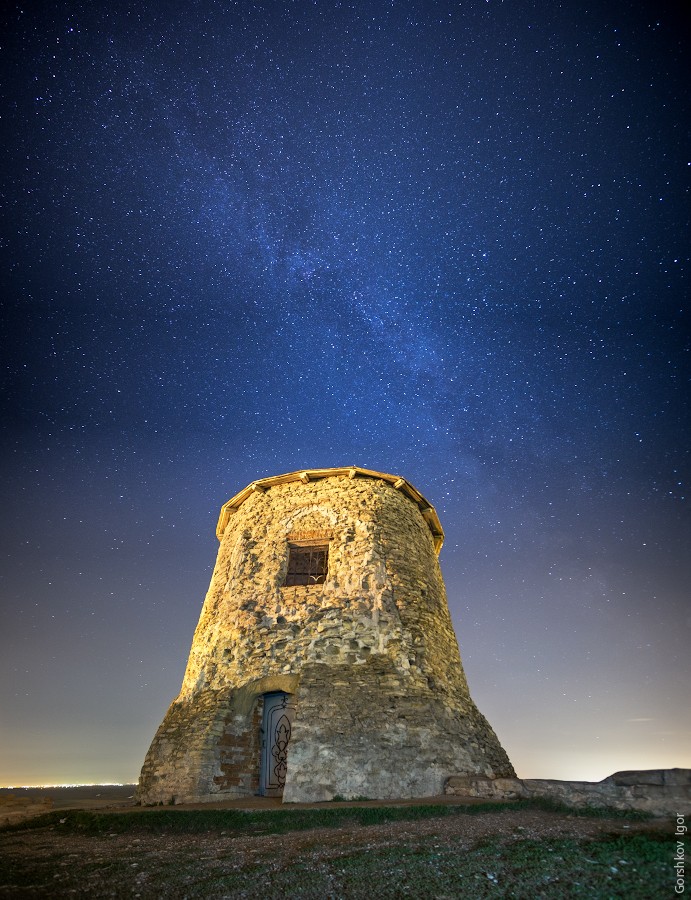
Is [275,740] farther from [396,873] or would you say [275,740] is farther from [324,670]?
[396,873]

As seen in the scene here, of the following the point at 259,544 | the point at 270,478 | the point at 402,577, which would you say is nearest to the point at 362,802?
the point at 402,577

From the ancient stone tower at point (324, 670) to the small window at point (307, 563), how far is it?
0.03 m

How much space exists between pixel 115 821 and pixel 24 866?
11.9 feet

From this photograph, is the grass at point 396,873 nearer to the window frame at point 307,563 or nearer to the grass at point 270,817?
the grass at point 270,817

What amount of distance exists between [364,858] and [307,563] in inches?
317

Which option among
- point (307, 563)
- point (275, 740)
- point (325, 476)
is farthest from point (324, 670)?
point (325, 476)

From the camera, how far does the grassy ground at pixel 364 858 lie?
362 cm

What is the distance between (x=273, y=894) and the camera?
366cm

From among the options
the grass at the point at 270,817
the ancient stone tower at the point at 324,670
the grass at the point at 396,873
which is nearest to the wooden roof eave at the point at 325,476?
the ancient stone tower at the point at 324,670

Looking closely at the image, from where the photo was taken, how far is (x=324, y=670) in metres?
10.1

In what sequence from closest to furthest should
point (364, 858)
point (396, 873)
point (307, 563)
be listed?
point (396, 873) < point (364, 858) < point (307, 563)

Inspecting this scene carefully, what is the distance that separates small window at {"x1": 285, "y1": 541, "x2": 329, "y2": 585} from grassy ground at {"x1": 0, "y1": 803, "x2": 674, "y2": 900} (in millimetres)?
5315

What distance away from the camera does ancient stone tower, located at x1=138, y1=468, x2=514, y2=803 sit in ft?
29.4

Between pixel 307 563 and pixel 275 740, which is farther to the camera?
pixel 307 563
